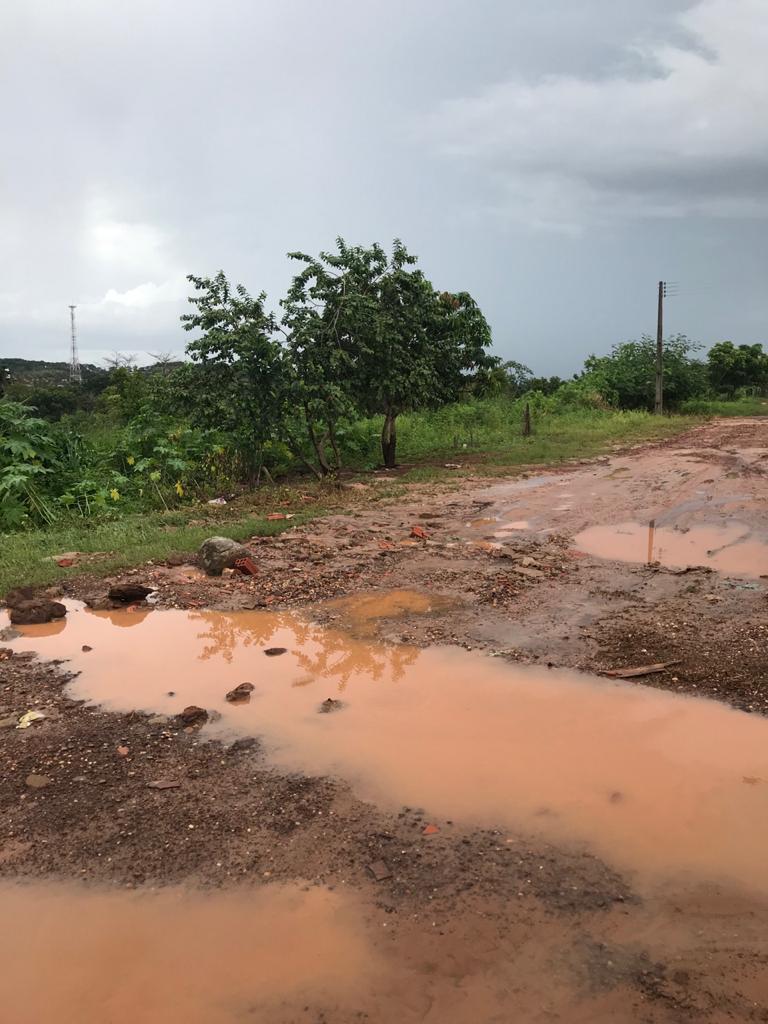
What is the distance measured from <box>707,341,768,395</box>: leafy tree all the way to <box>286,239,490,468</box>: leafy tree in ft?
89.8

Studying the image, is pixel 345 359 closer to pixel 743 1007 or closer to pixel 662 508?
pixel 662 508

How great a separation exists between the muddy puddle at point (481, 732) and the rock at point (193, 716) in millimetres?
83

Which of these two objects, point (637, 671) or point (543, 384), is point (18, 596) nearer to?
point (637, 671)

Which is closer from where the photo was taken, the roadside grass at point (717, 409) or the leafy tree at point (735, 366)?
the roadside grass at point (717, 409)

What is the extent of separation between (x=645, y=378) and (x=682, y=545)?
24.0 m

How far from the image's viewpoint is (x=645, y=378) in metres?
30.4

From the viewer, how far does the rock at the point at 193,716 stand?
432cm

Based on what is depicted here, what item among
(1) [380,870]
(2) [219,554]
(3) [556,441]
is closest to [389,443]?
(3) [556,441]

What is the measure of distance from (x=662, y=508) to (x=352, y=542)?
4.21 m

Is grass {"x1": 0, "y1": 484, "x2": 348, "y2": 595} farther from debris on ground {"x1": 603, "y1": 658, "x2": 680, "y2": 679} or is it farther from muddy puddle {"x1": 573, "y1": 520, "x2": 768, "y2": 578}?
debris on ground {"x1": 603, "y1": 658, "x2": 680, "y2": 679}

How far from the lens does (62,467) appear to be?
36.1ft

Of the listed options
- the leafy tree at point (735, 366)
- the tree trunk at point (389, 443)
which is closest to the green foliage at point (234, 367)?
the tree trunk at point (389, 443)

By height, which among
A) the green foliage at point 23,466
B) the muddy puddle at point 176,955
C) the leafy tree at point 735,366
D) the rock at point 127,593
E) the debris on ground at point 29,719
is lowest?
the muddy puddle at point 176,955

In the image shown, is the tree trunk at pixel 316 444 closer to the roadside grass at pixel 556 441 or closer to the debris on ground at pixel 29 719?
the roadside grass at pixel 556 441
